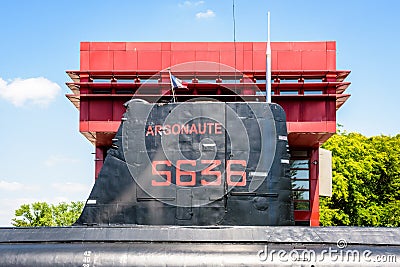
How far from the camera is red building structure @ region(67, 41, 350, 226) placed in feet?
108

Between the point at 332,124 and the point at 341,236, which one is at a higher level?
the point at 332,124

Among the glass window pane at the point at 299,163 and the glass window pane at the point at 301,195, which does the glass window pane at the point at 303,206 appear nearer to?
the glass window pane at the point at 301,195

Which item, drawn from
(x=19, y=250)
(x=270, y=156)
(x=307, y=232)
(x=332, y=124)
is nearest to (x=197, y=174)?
(x=270, y=156)

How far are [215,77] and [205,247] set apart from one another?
24.3 meters

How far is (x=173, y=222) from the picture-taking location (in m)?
10.5

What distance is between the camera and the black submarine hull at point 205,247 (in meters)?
9.45

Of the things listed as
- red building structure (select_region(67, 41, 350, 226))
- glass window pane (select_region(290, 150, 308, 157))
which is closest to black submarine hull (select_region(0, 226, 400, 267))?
red building structure (select_region(67, 41, 350, 226))

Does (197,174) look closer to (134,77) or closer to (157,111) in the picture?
(157,111)

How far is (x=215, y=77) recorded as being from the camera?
33.4 metres

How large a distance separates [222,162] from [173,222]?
4.81 ft

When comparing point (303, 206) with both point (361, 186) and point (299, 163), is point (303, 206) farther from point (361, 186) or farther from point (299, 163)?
point (361, 186)

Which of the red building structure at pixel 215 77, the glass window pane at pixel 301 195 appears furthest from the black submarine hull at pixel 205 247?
the glass window pane at pixel 301 195

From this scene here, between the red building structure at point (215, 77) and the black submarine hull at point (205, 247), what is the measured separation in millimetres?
22583

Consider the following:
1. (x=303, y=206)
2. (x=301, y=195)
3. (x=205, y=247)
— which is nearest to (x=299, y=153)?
(x=301, y=195)
